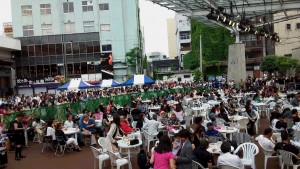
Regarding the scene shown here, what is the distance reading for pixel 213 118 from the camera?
1241 centimetres

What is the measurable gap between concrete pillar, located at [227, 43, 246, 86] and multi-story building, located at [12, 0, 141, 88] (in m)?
22.9

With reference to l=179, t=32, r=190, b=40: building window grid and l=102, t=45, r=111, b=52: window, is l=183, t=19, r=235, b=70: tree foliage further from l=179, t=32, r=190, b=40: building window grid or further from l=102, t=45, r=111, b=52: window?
l=179, t=32, r=190, b=40: building window grid

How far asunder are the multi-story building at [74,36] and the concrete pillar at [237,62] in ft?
75.0

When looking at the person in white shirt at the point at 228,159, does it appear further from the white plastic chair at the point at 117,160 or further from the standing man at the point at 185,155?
the white plastic chair at the point at 117,160

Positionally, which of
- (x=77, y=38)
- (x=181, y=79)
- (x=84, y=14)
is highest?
(x=84, y=14)

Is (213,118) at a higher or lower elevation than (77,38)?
lower

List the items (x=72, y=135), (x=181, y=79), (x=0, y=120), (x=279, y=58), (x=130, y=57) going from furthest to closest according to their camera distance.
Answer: (x=181, y=79), (x=130, y=57), (x=279, y=58), (x=0, y=120), (x=72, y=135)

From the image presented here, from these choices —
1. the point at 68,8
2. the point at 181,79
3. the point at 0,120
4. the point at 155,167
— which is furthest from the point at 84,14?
the point at 155,167

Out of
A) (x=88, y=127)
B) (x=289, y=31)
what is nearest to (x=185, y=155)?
(x=88, y=127)

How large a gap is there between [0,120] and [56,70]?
124 ft

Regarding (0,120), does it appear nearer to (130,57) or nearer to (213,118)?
(213,118)

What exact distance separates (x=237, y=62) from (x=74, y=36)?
93.4 feet

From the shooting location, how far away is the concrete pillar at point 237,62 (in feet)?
105

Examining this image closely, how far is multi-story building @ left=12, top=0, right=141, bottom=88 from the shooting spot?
5231cm
